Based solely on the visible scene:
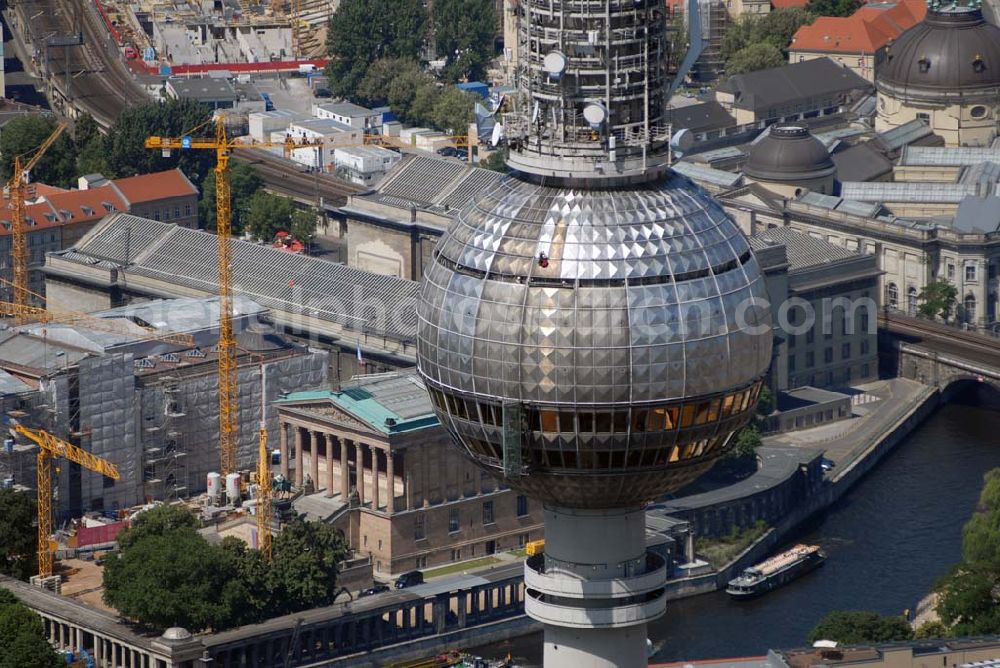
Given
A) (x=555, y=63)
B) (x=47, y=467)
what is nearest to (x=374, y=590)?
(x=47, y=467)

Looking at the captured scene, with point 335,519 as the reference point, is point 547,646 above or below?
above

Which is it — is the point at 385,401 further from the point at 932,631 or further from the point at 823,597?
the point at 932,631

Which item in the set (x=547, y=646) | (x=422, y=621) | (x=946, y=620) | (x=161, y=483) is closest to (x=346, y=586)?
(x=422, y=621)

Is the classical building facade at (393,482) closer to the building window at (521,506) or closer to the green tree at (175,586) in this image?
the building window at (521,506)

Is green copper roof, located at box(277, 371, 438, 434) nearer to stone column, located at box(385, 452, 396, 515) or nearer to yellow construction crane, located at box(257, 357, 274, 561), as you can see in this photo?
stone column, located at box(385, 452, 396, 515)

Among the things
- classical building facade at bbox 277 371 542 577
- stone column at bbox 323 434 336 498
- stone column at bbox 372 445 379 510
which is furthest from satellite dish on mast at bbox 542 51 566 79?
stone column at bbox 323 434 336 498

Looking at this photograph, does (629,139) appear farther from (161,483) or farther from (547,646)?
(161,483)
